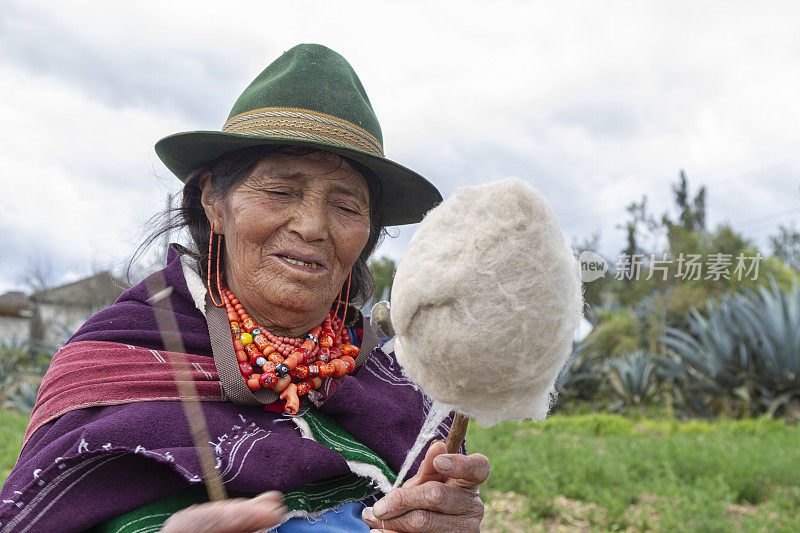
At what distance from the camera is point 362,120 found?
2.01 m

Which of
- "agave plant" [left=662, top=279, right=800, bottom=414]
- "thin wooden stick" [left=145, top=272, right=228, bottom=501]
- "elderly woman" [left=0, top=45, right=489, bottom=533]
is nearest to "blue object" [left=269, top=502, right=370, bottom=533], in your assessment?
"elderly woman" [left=0, top=45, right=489, bottom=533]

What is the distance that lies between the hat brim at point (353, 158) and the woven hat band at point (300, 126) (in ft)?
0.13

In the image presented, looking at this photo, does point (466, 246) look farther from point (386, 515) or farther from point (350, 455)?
point (350, 455)

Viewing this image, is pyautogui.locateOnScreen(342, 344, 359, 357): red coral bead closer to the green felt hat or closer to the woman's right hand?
the green felt hat

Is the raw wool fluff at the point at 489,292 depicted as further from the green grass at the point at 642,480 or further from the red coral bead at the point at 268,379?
the green grass at the point at 642,480

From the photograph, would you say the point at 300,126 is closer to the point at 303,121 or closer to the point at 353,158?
the point at 303,121

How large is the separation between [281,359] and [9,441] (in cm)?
673

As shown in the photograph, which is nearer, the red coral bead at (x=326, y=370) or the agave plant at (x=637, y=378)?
the red coral bead at (x=326, y=370)

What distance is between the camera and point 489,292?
115 centimetres

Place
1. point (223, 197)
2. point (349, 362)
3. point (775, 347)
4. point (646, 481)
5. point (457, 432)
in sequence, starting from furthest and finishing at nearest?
point (775, 347), point (646, 481), point (349, 362), point (223, 197), point (457, 432)

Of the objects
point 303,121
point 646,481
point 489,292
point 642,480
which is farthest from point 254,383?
point 642,480

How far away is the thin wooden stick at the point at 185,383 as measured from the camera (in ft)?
5.13

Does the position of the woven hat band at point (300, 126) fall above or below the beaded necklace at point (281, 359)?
above

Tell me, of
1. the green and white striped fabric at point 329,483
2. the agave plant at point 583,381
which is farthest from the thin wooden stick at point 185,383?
the agave plant at point 583,381
